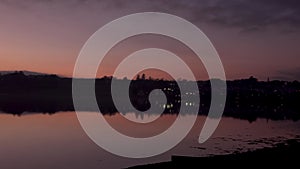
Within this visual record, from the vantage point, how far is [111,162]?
2398cm

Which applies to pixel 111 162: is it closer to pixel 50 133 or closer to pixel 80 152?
pixel 80 152

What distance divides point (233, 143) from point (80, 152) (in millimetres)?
12629

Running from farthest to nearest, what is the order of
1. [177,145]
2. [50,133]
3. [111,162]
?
1. [50,133]
2. [177,145]
3. [111,162]

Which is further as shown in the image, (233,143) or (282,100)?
(282,100)

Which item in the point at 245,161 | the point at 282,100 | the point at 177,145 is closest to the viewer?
the point at 245,161

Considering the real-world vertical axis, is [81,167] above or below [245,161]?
below

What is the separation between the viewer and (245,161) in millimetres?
11891

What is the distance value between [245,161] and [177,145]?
19.6 meters

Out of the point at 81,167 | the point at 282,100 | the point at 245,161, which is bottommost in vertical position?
the point at 81,167

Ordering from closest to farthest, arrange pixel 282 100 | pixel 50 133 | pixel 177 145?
pixel 177 145 < pixel 50 133 < pixel 282 100

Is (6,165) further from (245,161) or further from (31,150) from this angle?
(245,161)

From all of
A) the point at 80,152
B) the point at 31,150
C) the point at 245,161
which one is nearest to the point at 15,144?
the point at 31,150

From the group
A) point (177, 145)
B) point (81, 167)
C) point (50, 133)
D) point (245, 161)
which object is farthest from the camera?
point (50, 133)

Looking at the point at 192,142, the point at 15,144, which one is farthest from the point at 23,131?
the point at 192,142
